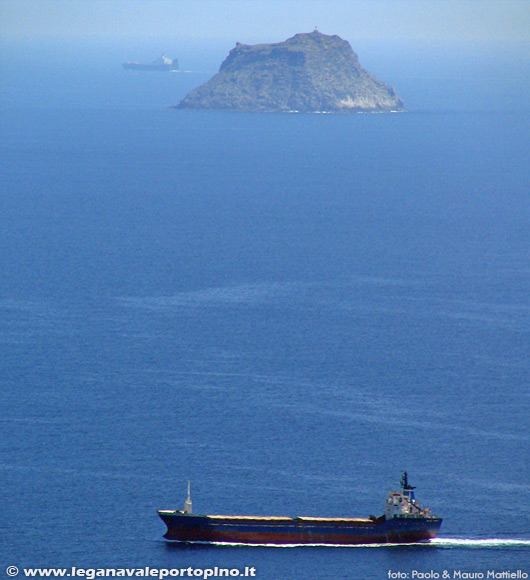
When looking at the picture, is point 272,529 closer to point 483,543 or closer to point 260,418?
point 483,543

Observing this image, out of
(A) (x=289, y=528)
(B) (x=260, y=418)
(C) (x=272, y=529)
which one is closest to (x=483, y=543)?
(A) (x=289, y=528)

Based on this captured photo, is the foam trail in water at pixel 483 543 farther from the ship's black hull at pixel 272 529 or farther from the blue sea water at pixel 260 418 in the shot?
the ship's black hull at pixel 272 529

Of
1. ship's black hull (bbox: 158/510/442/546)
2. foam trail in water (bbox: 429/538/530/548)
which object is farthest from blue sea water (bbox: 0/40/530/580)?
ship's black hull (bbox: 158/510/442/546)

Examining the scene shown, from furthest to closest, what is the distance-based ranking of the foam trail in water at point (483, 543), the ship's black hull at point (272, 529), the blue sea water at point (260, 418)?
the blue sea water at point (260, 418) < the ship's black hull at point (272, 529) < the foam trail in water at point (483, 543)

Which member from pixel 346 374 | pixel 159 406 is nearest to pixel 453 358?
pixel 346 374

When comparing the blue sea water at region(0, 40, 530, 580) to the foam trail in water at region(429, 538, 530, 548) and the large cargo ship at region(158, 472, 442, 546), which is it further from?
the large cargo ship at region(158, 472, 442, 546)

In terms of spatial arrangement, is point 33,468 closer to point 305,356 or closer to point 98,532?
point 98,532

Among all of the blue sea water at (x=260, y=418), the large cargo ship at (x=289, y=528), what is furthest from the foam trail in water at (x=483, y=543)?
the large cargo ship at (x=289, y=528)
